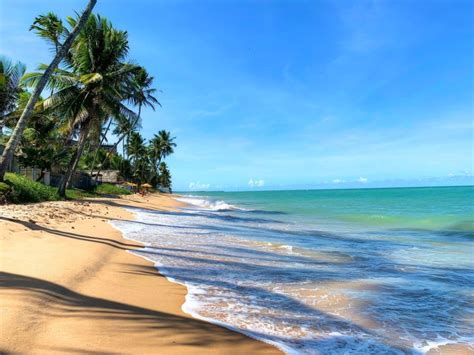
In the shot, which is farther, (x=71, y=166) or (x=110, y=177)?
Result: (x=110, y=177)

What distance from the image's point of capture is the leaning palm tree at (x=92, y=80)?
1964cm

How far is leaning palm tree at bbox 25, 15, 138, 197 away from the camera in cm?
1964

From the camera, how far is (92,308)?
400cm

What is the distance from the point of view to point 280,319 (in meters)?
4.43

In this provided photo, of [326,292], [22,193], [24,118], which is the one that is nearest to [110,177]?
[22,193]

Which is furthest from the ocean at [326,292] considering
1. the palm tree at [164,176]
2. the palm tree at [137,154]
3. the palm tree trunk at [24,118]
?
the palm tree at [164,176]

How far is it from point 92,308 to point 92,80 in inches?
682

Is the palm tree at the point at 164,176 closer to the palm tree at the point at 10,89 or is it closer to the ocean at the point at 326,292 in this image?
the palm tree at the point at 10,89

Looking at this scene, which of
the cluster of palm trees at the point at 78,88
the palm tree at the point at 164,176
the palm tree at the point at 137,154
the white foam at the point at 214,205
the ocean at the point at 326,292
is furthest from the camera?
the palm tree at the point at 164,176

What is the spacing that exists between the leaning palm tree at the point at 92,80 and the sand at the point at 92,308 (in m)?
14.4

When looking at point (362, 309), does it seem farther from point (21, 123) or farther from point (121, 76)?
point (121, 76)

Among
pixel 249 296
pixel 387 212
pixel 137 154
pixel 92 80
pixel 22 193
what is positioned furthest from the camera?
pixel 137 154

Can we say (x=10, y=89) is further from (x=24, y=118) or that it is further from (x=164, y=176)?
(x=164, y=176)

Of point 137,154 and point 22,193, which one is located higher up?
point 137,154
